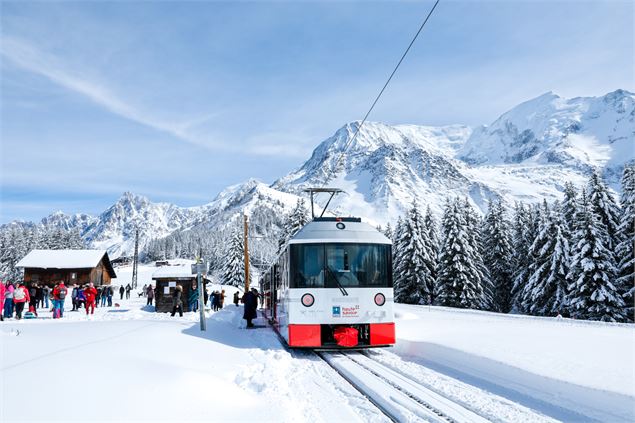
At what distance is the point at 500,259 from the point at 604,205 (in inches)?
548

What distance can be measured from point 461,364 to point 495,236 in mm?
40667

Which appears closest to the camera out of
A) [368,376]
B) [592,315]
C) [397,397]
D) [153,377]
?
[153,377]

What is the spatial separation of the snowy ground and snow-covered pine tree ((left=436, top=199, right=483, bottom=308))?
98.7ft

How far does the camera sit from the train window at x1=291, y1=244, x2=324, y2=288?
11.8 metres

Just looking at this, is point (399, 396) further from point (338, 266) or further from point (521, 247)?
point (521, 247)

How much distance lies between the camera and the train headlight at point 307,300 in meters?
11.6

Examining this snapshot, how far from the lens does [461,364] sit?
392 inches

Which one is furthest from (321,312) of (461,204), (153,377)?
(461,204)

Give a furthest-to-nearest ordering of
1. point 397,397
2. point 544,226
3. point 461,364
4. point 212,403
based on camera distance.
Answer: point 544,226
point 461,364
point 397,397
point 212,403

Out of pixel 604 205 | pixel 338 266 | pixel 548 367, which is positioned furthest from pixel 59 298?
pixel 604 205

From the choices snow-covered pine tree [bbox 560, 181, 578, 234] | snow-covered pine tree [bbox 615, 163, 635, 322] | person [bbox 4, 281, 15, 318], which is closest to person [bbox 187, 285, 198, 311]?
person [bbox 4, 281, 15, 318]

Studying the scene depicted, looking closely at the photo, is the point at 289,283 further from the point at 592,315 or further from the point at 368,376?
the point at 592,315

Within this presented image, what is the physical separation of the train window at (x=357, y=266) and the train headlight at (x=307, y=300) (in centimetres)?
50

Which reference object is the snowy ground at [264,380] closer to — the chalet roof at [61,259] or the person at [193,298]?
the person at [193,298]
